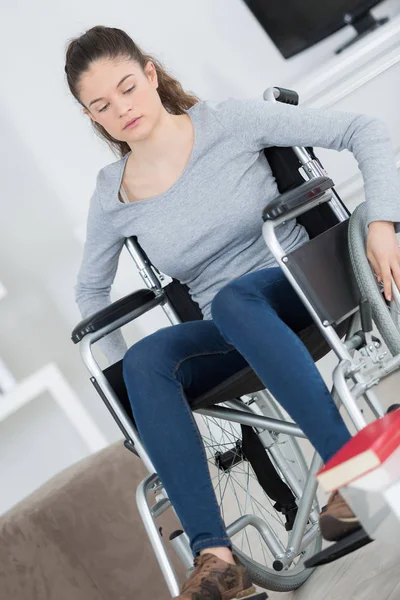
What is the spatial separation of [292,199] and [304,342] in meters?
0.26

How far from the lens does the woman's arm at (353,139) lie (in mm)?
1354

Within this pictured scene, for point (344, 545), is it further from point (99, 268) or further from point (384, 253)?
point (99, 268)

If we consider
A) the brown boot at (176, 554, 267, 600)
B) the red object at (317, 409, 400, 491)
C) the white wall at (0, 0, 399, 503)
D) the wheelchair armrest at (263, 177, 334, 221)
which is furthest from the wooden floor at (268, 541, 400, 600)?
the white wall at (0, 0, 399, 503)

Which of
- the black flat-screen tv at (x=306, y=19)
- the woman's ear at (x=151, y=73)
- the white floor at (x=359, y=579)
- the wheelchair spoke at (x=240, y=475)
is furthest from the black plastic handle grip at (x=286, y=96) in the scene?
the black flat-screen tv at (x=306, y=19)

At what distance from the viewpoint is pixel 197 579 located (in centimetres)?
124

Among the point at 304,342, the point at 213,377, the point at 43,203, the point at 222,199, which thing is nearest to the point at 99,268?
the point at 222,199

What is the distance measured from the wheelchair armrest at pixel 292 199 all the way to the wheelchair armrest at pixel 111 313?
16.6 inches

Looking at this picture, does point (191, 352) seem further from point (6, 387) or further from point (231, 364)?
point (6, 387)

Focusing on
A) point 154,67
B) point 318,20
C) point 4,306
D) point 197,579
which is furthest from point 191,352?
point 318,20

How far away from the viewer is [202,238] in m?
1.67

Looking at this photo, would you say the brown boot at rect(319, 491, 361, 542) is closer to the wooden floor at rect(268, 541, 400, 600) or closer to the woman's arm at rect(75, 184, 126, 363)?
the wooden floor at rect(268, 541, 400, 600)

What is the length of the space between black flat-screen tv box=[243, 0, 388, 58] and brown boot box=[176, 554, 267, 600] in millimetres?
2538

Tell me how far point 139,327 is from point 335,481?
2.20m

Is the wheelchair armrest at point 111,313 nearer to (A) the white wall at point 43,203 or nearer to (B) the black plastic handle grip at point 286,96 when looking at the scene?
(B) the black plastic handle grip at point 286,96
